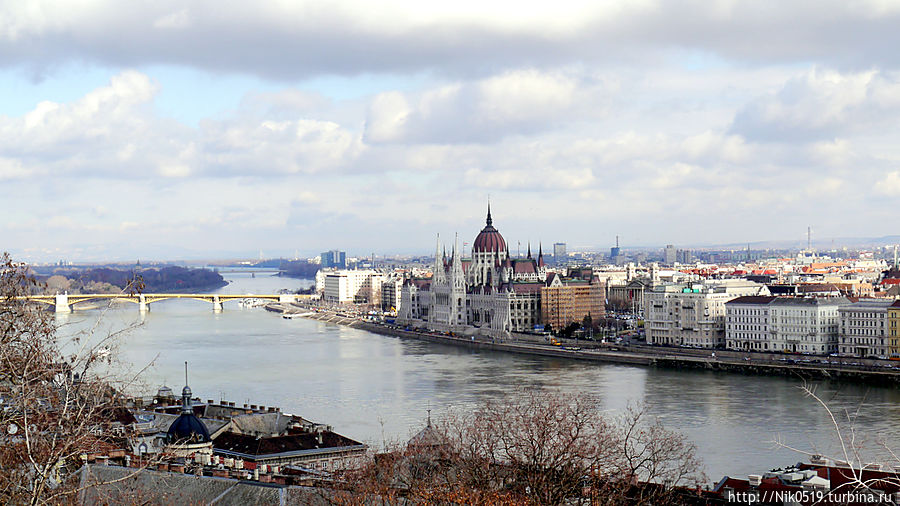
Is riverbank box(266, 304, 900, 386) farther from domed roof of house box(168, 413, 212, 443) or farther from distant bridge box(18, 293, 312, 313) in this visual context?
distant bridge box(18, 293, 312, 313)

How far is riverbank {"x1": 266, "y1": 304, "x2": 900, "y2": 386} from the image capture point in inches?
1157

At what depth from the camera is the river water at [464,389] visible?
18266 millimetres

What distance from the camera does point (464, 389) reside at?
25.9 metres

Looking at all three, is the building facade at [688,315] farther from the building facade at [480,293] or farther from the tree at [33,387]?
the tree at [33,387]

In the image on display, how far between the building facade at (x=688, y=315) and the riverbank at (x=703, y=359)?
2019 millimetres

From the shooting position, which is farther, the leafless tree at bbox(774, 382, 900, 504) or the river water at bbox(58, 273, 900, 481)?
the river water at bbox(58, 273, 900, 481)

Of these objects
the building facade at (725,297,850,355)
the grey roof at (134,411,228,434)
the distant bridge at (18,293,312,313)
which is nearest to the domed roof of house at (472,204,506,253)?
the distant bridge at (18,293,312,313)

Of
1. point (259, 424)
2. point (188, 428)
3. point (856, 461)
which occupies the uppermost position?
point (188, 428)

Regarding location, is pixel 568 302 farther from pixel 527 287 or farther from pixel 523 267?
pixel 523 267

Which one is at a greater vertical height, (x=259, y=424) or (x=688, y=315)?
(x=688, y=315)

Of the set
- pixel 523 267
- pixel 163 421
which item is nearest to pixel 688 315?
pixel 523 267

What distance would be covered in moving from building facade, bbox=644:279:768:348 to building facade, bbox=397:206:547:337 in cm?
790

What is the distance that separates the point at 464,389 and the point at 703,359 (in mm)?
10078

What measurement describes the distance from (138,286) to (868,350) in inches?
1189
